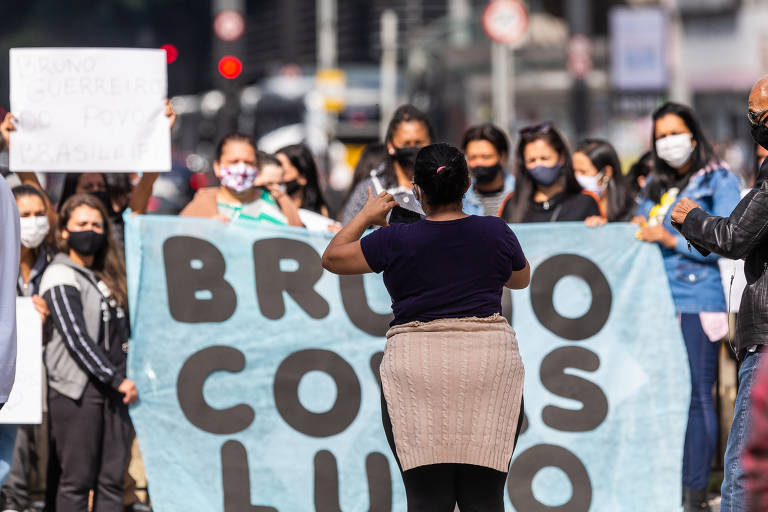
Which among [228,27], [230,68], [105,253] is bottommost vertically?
[105,253]

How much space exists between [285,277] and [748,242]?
8.00 ft

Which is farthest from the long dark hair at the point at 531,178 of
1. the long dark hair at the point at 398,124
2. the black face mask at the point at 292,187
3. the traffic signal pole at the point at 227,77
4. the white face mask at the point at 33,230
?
the traffic signal pole at the point at 227,77

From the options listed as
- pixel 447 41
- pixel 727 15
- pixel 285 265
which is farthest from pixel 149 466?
pixel 727 15

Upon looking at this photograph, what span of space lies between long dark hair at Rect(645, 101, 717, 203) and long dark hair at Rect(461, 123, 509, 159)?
92 centimetres

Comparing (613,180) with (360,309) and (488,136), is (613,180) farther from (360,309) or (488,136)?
(360,309)

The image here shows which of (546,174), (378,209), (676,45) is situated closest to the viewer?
(378,209)

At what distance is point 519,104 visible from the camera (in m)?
38.0

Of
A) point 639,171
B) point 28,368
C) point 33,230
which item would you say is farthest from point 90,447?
point 639,171

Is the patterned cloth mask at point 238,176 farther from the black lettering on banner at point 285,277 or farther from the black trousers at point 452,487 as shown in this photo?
the black trousers at point 452,487

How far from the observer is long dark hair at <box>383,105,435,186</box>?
6352mm

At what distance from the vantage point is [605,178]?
7.39 meters

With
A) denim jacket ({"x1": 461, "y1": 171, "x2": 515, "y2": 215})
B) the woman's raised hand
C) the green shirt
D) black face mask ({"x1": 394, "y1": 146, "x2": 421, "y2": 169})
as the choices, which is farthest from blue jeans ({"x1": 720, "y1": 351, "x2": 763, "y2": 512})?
the green shirt

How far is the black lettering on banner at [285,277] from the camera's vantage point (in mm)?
6180

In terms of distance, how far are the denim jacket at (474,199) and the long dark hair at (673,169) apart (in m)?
0.85
